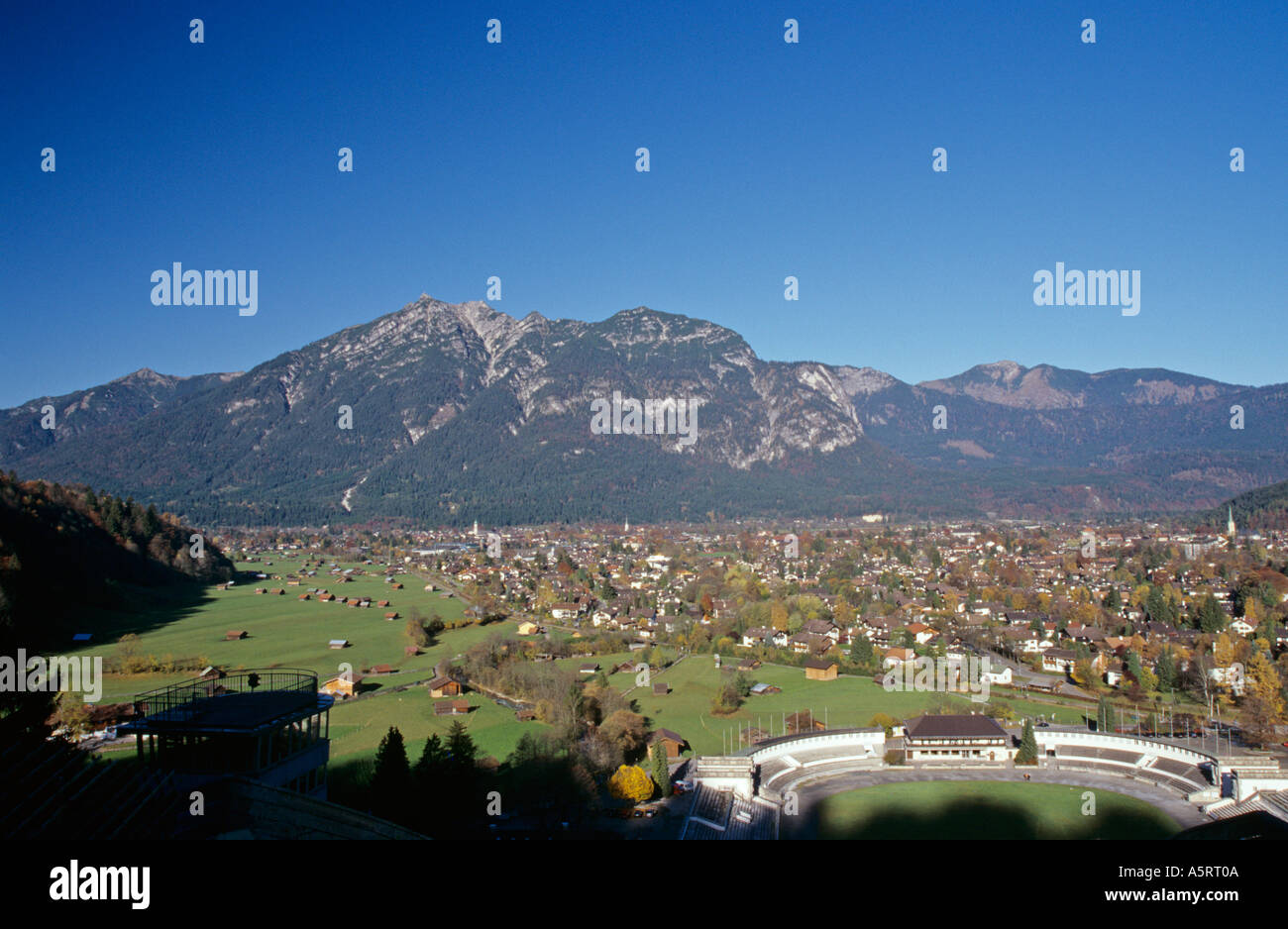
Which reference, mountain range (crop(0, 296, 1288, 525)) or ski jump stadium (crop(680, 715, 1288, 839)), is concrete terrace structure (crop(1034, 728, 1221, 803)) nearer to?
ski jump stadium (crop(680, 715, 1288, 839))

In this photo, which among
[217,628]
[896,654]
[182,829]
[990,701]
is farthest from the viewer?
[217,628]

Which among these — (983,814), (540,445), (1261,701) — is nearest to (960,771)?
(983,814)

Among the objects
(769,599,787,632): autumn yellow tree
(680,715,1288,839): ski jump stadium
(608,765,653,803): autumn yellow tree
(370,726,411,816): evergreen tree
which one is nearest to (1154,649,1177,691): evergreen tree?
(680,715,1288,839): ski jump stadium

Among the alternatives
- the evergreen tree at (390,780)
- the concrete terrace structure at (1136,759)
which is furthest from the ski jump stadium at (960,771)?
the evergreen tree at (390,780)

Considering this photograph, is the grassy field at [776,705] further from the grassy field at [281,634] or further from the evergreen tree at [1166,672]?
the grassy field at [281,634]

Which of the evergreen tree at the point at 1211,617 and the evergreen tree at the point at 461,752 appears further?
the evergreen tree at the point at 1211,617
